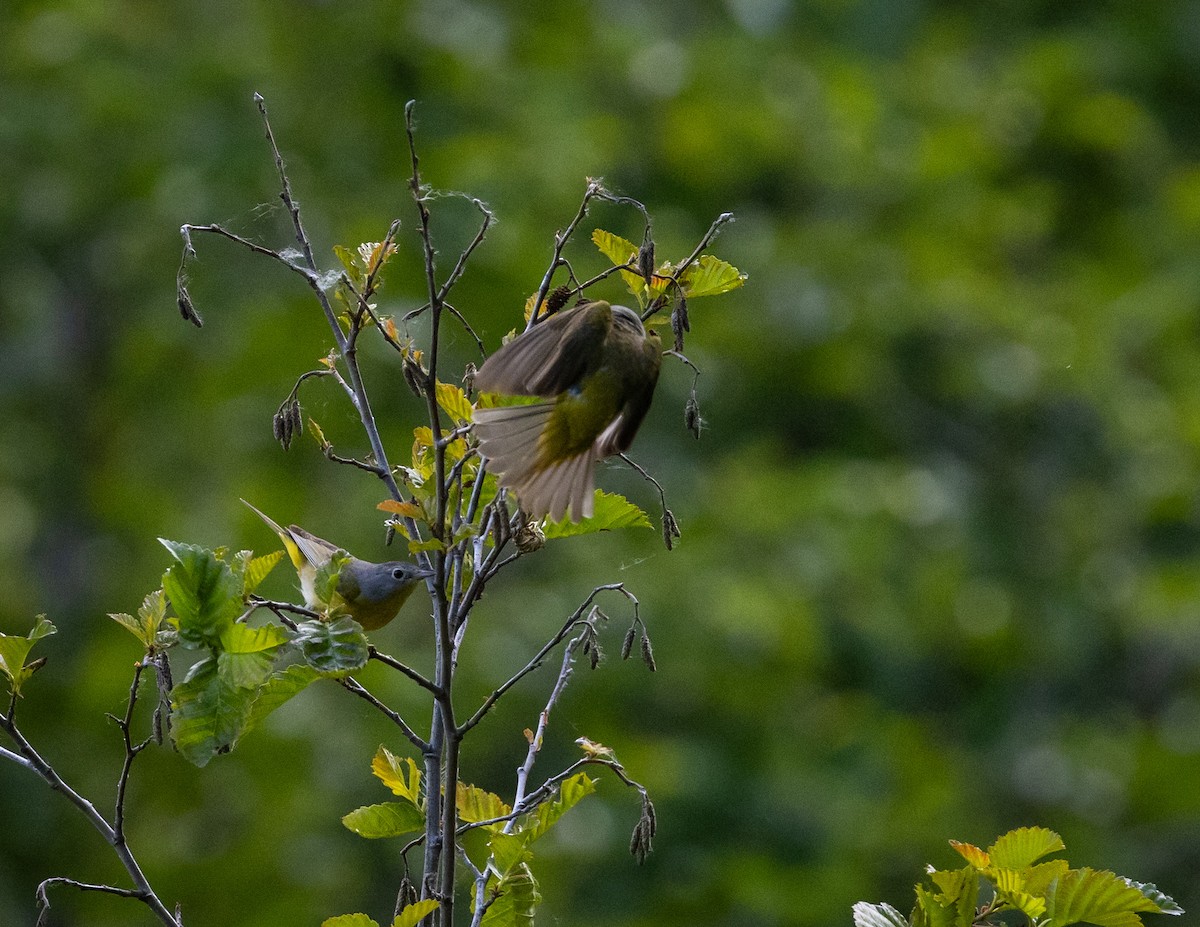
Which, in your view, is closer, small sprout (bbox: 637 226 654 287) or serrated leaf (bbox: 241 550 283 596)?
serrated leaf (bbox: 241 550 283 596)

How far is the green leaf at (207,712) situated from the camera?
1.79 metres

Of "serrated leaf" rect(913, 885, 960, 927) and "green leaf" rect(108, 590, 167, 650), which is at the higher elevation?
"green leaf" rect(108, 590, 167, 650)

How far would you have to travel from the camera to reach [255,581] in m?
1.98

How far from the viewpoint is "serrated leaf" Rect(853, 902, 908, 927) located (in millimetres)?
1996

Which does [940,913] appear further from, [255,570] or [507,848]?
[255,570]

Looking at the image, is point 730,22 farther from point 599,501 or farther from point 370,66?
point 599,501

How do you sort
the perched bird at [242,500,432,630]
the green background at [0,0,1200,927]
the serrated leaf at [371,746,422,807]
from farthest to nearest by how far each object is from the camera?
the green background at [0,0,1200,927], the perched bird at [242,500,432,630], the serrated leaf at [371,746,422,807]

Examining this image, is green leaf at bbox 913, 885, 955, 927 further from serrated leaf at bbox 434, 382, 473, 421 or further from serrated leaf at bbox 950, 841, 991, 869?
serrated leaf at bbox 434, 382, 473, 421

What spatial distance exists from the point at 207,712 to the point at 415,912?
1.09ft

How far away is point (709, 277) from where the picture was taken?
2.18 metres

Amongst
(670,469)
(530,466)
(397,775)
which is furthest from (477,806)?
(670,469)

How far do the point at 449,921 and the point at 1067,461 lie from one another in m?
8.41

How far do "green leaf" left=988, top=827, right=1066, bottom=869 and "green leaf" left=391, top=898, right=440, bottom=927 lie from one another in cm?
72

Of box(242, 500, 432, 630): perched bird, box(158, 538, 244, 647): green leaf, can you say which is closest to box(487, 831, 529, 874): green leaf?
box(158, 538, 244, 647): green leaf
